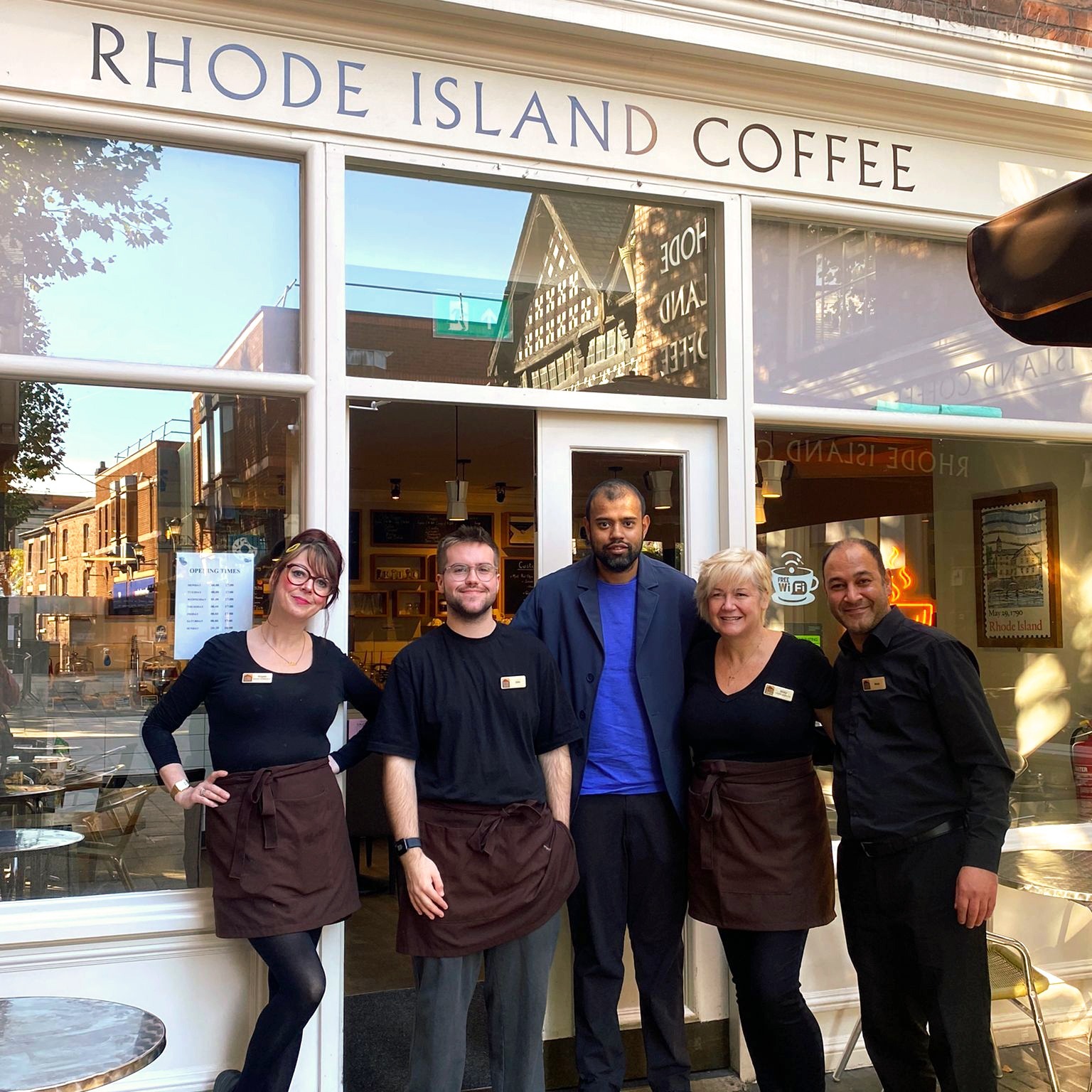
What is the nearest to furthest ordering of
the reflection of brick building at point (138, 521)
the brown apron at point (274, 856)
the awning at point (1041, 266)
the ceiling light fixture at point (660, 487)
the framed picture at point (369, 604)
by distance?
the awning at point (1041, 266)
the brown apron at point (274, 856)
the reflection of brick building at point (138, 521)
the ceiling light fixture at point (660, 487)
the framed picture at point (369, 604)

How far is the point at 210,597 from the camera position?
3.90 meters

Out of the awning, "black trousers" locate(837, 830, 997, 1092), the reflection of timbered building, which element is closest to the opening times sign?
the reflection of timbered building

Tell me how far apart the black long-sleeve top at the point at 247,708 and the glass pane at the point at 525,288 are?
116 cm

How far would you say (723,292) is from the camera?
455 centimetres

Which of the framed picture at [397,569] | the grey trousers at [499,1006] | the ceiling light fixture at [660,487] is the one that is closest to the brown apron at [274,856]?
the grey trousers at [499,1006]

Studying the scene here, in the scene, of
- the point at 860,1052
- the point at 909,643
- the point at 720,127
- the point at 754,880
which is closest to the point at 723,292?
the point at 720,127

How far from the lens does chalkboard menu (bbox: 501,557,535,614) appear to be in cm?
1222

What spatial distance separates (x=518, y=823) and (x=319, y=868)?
625 mm

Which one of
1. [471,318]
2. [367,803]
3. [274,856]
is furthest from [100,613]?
[367,803]

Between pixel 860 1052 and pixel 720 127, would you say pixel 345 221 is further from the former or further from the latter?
pixel 860 1052

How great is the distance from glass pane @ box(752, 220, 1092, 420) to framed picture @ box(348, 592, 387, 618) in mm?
9030

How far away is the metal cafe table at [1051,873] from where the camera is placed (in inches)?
144

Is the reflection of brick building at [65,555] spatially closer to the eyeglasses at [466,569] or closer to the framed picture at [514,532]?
the eyeglasses at [466,569]

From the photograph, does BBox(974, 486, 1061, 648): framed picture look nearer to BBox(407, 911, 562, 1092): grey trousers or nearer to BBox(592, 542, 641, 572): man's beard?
BBox(592, 542, 641, 572): man's beard
